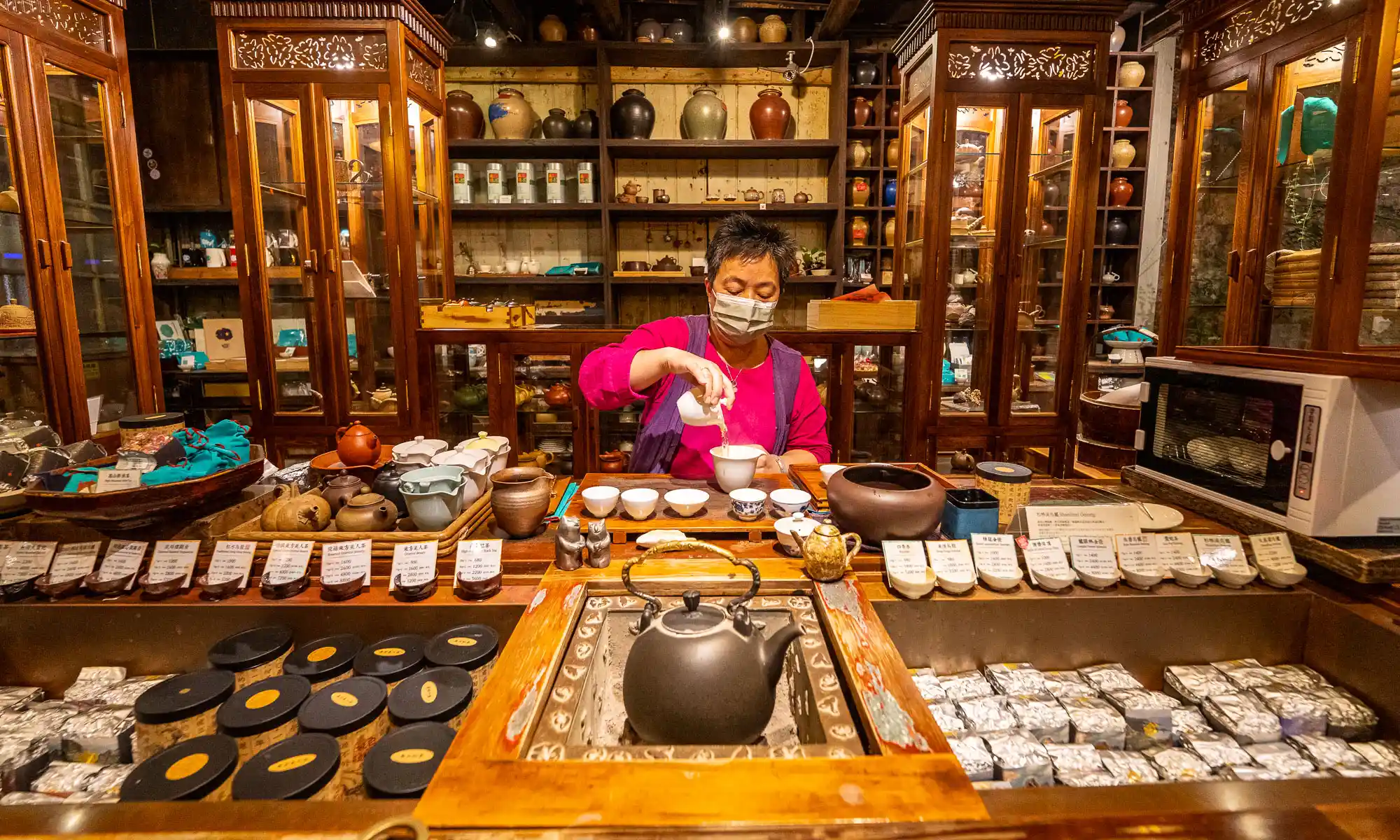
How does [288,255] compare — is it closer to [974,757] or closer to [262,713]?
[262,713]

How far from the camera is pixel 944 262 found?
11.2ft

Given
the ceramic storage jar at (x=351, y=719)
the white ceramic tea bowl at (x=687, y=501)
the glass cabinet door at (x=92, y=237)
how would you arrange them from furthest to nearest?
the glass cabinet door at (x=92, y=237), the white ceramic tea bowl at (x=687, y=501), the ceramic storage jar at (x=351, y=719)

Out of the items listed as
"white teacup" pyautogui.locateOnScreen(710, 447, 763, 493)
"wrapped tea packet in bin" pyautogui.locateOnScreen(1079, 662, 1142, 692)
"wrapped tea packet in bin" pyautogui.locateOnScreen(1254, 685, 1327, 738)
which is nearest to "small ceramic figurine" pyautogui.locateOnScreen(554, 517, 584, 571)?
"white teacup" pyautogui.locateOnScreen(710, 447, 763, 493)

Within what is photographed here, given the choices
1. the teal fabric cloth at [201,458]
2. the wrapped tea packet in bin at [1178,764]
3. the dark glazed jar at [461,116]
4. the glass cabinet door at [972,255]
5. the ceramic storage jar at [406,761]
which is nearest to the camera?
the ceramic storage jar at [406,761]

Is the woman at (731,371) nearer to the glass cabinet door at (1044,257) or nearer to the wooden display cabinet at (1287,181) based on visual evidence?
the wooden display cabinet at (1287,181)

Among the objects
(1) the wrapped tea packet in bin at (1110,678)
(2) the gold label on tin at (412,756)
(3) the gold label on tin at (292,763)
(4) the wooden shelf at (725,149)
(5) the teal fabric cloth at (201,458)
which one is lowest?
(1) the wrapped tea packet in bin at (1110,678)

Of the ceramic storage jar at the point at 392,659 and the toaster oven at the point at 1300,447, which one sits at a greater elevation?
the toaster oven at the point at 1300,447

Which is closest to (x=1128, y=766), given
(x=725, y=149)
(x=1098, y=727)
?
(x=1098, y=727)

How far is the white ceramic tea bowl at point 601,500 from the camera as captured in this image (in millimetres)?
1527

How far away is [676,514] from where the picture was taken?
1574 mm

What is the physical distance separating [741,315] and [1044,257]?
2.14 metres

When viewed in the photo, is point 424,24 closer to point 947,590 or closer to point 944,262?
point 944,262

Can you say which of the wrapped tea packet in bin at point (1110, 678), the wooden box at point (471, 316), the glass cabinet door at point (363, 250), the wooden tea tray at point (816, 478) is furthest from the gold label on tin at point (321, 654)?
the glass cabinet door at point (363, 250)

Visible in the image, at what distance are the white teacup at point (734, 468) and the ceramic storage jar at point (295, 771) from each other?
0.97 meters
